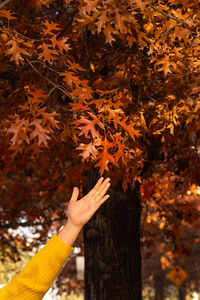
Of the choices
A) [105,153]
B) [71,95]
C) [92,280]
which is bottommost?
[92,280]

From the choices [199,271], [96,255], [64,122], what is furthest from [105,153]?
[199,271]

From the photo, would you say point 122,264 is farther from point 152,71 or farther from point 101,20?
point 101,20

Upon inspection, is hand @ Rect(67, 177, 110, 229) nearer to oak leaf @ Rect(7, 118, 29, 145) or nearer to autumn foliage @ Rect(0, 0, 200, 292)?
autumn foliage @ Rect(0, 0, 200, 292)

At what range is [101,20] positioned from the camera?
3.50 meters

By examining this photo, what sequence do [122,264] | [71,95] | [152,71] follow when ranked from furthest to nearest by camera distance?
[122,264] → [152,71] → [71,95]

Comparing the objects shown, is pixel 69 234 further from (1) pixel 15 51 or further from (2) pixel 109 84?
(2) pixel 109 84

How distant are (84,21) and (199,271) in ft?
85.5

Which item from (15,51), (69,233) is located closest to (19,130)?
(15,51)

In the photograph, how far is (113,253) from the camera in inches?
251

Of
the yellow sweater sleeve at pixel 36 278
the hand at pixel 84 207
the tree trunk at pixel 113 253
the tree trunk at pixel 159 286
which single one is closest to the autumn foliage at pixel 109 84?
the tree trunk at pixel 113 253

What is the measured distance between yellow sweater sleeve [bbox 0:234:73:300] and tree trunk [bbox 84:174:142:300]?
436 cm

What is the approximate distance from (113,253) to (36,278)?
445 centimetres

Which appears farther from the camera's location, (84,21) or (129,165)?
(129,165)

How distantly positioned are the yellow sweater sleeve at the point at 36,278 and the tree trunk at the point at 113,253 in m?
4.36
